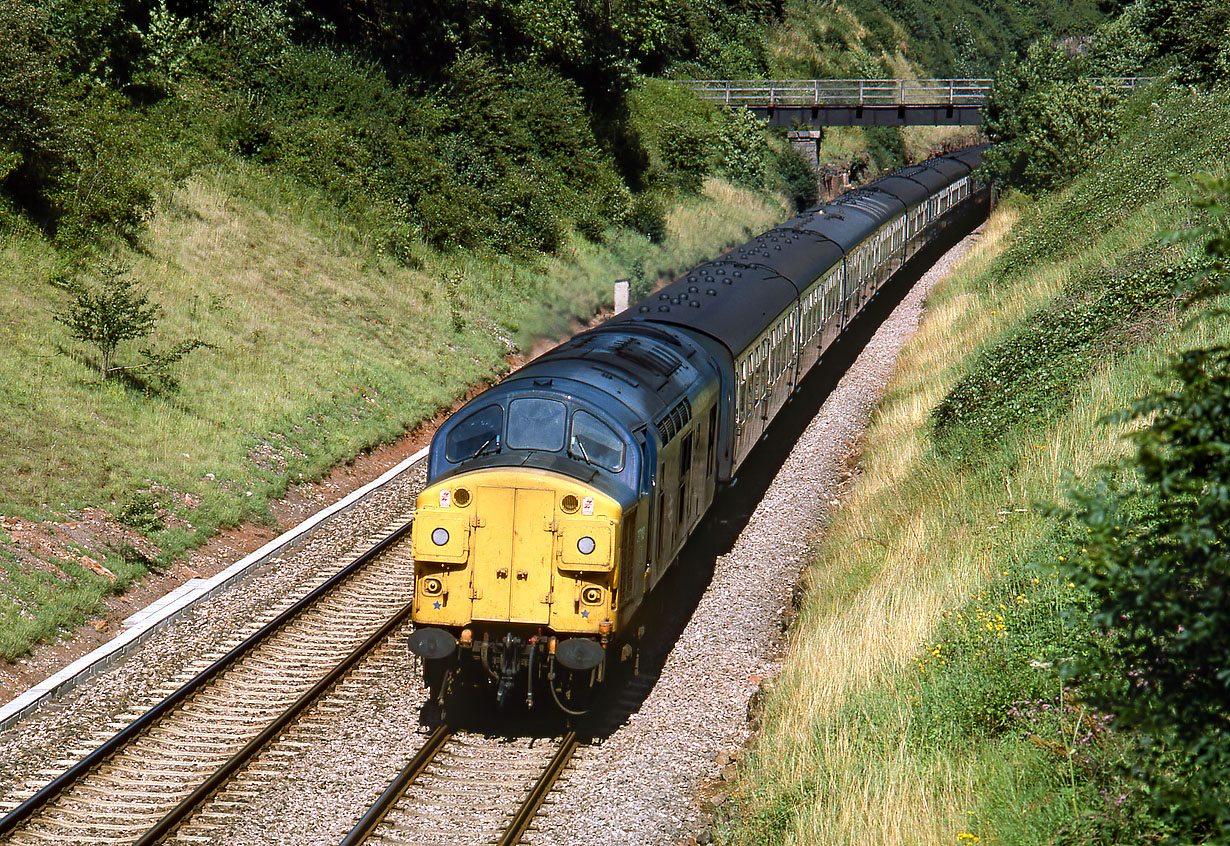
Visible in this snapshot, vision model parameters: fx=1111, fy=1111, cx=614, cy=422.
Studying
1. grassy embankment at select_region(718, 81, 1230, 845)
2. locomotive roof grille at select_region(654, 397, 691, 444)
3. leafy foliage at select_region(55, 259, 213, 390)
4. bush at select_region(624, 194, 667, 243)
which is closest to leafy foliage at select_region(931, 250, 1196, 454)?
grassy embankment at select_region(718, 81, 1230, 845)

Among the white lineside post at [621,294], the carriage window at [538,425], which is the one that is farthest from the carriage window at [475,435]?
the white lineside post at [621,294]

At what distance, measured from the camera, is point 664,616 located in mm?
13430

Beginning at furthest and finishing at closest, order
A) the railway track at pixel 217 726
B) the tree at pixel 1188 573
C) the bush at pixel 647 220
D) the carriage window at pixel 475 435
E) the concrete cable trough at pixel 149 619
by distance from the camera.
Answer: the bush at pixel 647 220 → the concrete cable trough at pixel 149 619 → the carriage window at pixel 475 435 → the railway track at pixel 217 726 → the tree at pixel 1188 573

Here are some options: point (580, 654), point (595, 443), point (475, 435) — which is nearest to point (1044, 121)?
point (595, 443)

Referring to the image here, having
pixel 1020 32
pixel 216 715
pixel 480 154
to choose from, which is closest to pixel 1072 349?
pixel 216 715

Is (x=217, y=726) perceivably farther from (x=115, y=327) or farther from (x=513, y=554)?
(x=115, y=327)

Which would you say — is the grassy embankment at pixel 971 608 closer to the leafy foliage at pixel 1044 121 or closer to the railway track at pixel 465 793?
the railway track at pixel 465 793

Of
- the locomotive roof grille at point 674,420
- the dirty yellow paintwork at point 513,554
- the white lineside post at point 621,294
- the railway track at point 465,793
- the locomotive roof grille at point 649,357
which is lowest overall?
the railway track at point 465,793

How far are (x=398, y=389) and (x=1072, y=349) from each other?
1328 centimetres

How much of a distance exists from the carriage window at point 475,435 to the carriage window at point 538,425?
171 mm

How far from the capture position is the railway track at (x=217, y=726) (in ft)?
29.3

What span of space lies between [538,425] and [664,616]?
3.97 metres

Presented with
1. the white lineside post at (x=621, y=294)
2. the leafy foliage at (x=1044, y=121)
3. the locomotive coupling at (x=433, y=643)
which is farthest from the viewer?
the leafy foliage at (x=1044, y=121)

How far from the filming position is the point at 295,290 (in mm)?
24656
